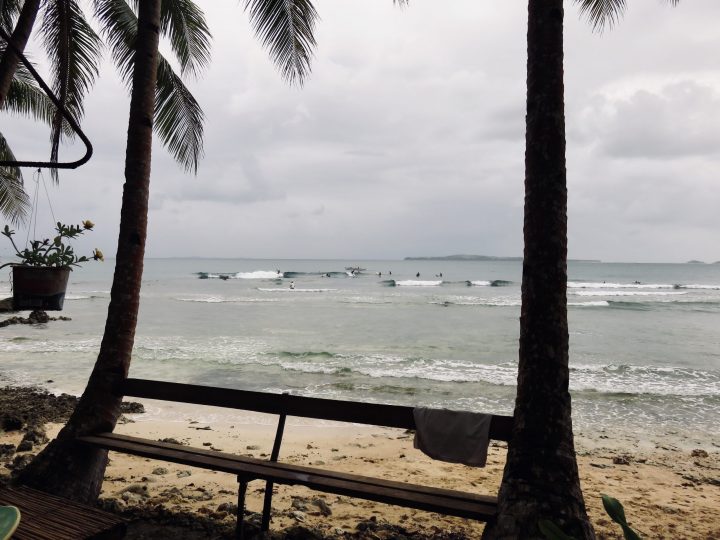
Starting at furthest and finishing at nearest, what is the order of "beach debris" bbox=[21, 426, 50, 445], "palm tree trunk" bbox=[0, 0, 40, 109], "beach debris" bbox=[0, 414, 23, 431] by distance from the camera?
1. "beach debris" bbox=[0, 414, 23, 431]
2. "beach debris" bbox=[21, 426, 50, 445]
3. "palm tree trunk" bbox=[0, 0, 40, 109]

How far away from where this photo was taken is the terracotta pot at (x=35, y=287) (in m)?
5.20

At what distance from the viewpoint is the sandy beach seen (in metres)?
4.23

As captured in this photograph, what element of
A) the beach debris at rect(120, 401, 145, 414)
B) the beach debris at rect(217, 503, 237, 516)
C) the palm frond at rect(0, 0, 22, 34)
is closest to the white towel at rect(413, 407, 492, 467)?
the beach debris at rect(217, 503, 237, 516)

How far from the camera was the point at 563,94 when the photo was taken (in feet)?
10.5

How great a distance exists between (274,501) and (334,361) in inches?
368

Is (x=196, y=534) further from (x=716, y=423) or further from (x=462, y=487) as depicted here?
(x=716, y=423)

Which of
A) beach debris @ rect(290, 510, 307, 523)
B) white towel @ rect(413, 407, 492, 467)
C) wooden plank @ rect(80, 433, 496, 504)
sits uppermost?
white towel @ rect(413, 407, 492, 467)

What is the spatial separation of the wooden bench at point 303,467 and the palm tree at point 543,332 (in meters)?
0.21

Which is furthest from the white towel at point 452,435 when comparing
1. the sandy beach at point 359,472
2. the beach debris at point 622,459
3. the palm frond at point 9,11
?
the palm frond at point 9,11

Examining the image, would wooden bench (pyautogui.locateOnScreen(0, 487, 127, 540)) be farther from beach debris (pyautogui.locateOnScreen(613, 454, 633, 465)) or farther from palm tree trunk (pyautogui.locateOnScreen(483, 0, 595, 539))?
Result: beach debris (pyautogui.locateOnScreen(613, 454, 633, 465))

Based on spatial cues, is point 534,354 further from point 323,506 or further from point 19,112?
point 19,112

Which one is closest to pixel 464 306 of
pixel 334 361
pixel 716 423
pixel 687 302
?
pixel 687 302

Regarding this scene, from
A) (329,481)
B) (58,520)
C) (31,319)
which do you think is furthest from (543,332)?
(31,319)

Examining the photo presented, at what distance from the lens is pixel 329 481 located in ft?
10.9
